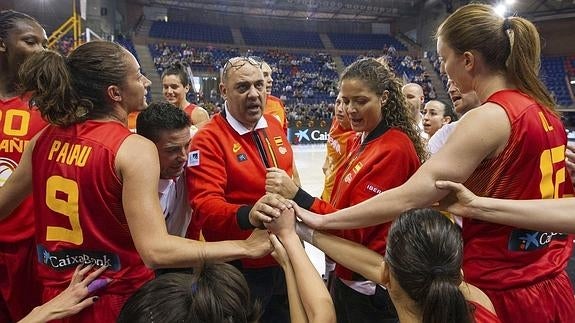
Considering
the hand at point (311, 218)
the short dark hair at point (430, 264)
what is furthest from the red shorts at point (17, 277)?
the short dark hair at point (430, 264)

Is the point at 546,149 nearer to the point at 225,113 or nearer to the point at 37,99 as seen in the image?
the point at 225,113

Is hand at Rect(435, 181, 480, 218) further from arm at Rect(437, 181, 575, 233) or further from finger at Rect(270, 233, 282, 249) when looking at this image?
finger at Rect(270, 233, 282, 249)

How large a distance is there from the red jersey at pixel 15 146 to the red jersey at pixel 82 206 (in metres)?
0.67

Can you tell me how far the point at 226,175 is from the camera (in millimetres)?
2121

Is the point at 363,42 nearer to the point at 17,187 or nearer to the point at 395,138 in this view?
the point at 395,138

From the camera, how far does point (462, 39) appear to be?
5.15 feet

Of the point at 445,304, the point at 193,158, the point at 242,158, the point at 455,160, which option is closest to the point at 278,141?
the point at 242,158

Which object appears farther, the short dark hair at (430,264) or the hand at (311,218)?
the hand at (311,218)

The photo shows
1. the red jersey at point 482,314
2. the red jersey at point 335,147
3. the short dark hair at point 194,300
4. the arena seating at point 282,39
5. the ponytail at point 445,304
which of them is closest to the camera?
the short dark hair at point 194,300

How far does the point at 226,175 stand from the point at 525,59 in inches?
52.3

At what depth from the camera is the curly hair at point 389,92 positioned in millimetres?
2035

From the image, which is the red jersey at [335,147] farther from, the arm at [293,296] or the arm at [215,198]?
the arm at [293,296]

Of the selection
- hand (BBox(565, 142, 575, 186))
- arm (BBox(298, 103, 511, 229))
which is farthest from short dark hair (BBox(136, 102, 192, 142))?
hand (BBox(565, 142, 575, 186))

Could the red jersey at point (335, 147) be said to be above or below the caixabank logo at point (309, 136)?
above
